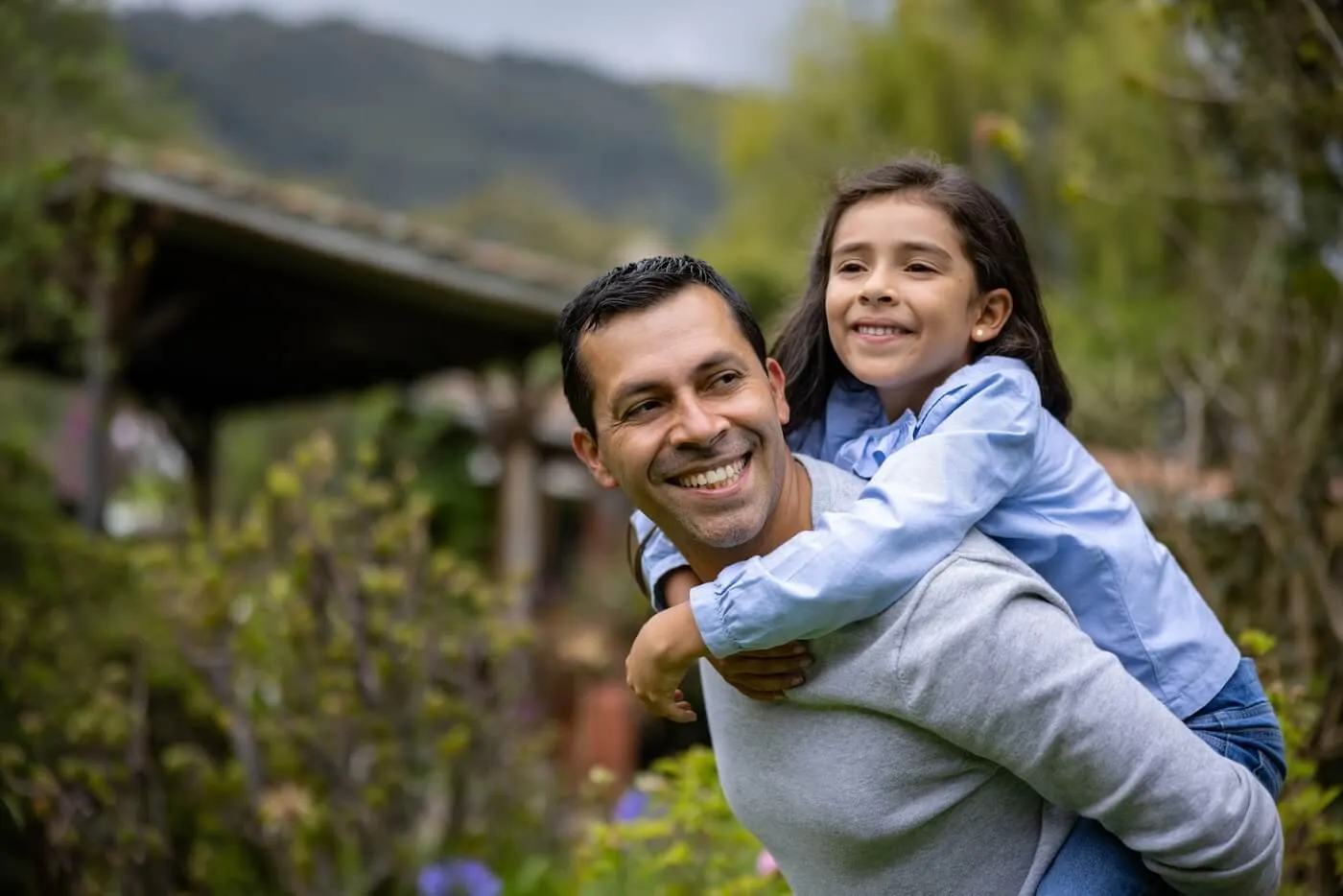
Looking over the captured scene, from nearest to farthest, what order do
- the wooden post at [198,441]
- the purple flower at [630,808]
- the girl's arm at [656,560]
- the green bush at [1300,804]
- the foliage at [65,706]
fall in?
1. the girl's arm at [656,560]
2. the green bush at [1300,804]
3. the foliage at [65,706]
4. the purple flower at [630,808]
5. the wooden post at [198,441]

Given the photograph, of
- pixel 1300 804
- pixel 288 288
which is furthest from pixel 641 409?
pixel 288 288

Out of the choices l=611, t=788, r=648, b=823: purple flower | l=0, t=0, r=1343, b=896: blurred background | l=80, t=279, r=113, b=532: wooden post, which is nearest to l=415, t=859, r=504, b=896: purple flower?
l=0, t=0, r=1343, b=896: blurred background

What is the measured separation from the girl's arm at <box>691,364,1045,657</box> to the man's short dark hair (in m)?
0.30

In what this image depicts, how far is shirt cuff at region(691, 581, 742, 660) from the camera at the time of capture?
5.86ft

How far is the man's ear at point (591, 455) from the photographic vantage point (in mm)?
2029

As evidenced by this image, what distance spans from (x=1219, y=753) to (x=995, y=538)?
1.35 feet

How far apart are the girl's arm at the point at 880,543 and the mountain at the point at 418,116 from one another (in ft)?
165

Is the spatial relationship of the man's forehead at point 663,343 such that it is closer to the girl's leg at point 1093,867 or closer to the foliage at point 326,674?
the girl's leg at point 1093,867

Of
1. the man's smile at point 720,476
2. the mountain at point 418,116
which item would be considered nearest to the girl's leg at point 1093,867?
the man's smile at point 720,476

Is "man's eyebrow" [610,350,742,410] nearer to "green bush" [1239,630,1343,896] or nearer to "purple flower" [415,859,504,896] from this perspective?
"green bush" [1239,630,1343,896]

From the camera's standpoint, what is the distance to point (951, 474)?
1.82 m

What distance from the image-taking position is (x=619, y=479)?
6.44 ft

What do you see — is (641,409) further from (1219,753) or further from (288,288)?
(288,288)

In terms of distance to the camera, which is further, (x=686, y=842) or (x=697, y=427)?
(x=686, y=842)
